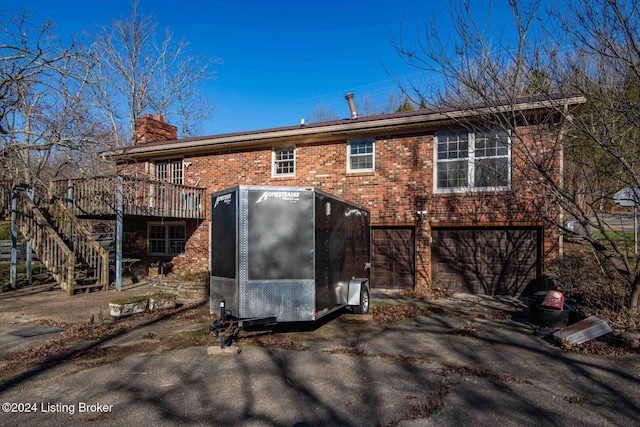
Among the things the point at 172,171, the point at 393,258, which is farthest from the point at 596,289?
the point at 172,171

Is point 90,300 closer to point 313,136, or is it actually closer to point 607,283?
point 313,136

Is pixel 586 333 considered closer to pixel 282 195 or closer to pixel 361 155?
pixel 282 195

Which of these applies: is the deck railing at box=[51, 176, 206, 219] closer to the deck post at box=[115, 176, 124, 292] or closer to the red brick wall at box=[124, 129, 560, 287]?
the deck post at box=[115, 176, 124, 292]

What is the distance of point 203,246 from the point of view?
16.4 meters

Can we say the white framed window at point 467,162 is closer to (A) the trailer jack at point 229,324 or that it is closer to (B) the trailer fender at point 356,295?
(B) the trailer fender at point 356,295

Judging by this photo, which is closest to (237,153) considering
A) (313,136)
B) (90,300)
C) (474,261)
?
(313,136)

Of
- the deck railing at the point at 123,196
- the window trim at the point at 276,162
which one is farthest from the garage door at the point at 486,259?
the deck railing at the point at 123,196

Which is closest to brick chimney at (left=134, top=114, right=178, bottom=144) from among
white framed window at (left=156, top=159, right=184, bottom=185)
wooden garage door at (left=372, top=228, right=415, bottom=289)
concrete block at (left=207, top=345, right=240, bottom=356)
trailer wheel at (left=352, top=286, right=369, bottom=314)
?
white framed window at (left=156, top=159, right=184, bottom=185)

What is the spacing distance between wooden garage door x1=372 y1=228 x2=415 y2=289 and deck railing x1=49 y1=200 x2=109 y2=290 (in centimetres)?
888

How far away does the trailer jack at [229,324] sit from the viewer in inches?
261

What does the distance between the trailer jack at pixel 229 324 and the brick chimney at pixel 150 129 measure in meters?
15.4

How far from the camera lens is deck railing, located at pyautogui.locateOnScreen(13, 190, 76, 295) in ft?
40.4

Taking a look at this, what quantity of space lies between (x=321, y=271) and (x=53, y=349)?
476 centimetres

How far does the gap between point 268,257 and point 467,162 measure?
317 inches
